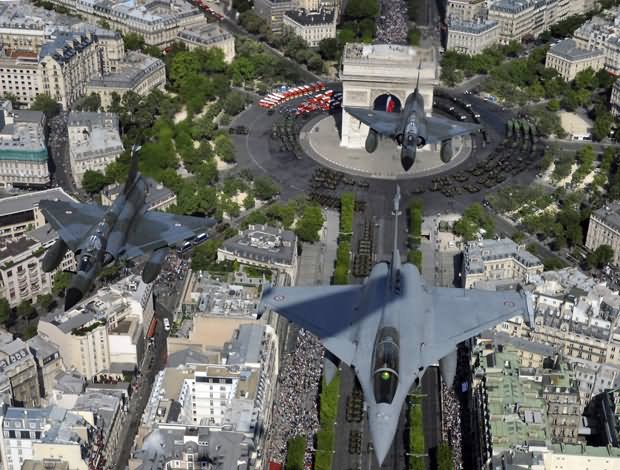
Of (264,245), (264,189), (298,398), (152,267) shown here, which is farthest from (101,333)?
(264,189)

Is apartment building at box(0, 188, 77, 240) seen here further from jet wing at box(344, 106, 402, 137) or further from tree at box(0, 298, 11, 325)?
jet wing at box(344, 106, 402, 137)

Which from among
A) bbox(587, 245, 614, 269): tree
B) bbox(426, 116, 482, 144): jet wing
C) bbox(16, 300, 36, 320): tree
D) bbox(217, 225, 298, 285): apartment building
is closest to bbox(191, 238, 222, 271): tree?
bbox(217, 225, 298, 285): apartment building

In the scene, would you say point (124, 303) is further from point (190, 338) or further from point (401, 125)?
point (401, 125)

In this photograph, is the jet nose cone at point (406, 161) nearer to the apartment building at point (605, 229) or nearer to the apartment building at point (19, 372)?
the apartment building at point (19, 372)

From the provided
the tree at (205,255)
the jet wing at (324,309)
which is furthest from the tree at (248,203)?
the jet wing at (324,309)

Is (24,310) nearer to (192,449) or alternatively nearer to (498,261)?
(192,449)

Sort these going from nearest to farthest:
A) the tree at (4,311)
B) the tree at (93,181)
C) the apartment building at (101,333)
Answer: the apartment building at (101,333) < the tree at (4,311) < the tree at (93,181)

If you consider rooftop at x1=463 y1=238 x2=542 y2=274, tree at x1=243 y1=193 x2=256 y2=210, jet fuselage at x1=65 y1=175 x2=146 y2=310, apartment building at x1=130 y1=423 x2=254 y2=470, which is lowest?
tree at x1=243 y1=193 x2=256 y2=210
